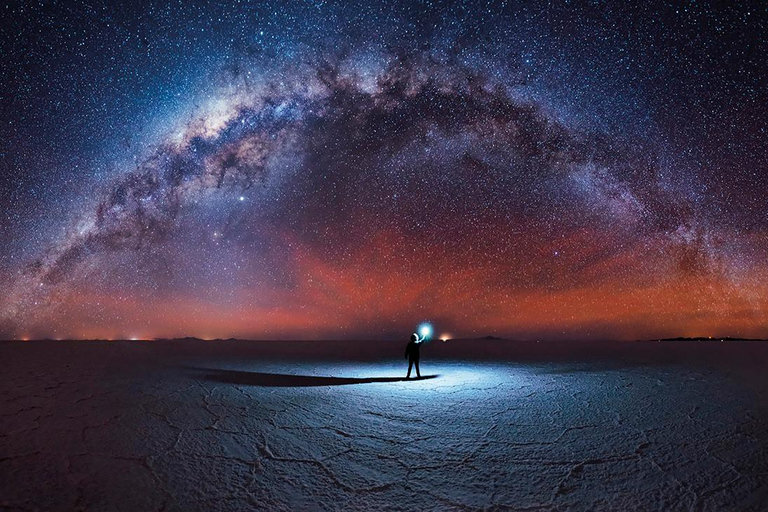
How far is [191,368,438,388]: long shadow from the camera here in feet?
24.2

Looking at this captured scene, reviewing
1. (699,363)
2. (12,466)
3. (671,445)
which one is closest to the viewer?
(12,466)

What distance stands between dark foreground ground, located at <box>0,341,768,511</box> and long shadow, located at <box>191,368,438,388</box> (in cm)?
27

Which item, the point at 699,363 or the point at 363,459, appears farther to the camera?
the point at 699,363

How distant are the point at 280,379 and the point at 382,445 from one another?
15.0 ft

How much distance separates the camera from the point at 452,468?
3.37 meters

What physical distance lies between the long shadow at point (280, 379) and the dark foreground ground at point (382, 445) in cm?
27

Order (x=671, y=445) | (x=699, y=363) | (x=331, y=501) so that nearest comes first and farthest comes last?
1. (x=331, y=501)
2. (x=671, y=445)
3. (x=699, y=363)

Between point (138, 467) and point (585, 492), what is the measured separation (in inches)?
144

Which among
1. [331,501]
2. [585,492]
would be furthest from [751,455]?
[331,501]

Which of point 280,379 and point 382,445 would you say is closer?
point 382,445

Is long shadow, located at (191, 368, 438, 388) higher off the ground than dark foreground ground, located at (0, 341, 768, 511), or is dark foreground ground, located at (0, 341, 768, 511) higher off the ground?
dark foreground ground, located at (0, 341, 768, 511)

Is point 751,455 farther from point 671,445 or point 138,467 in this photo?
point 138,467

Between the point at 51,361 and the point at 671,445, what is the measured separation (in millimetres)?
13334

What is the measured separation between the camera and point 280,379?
796 cm
